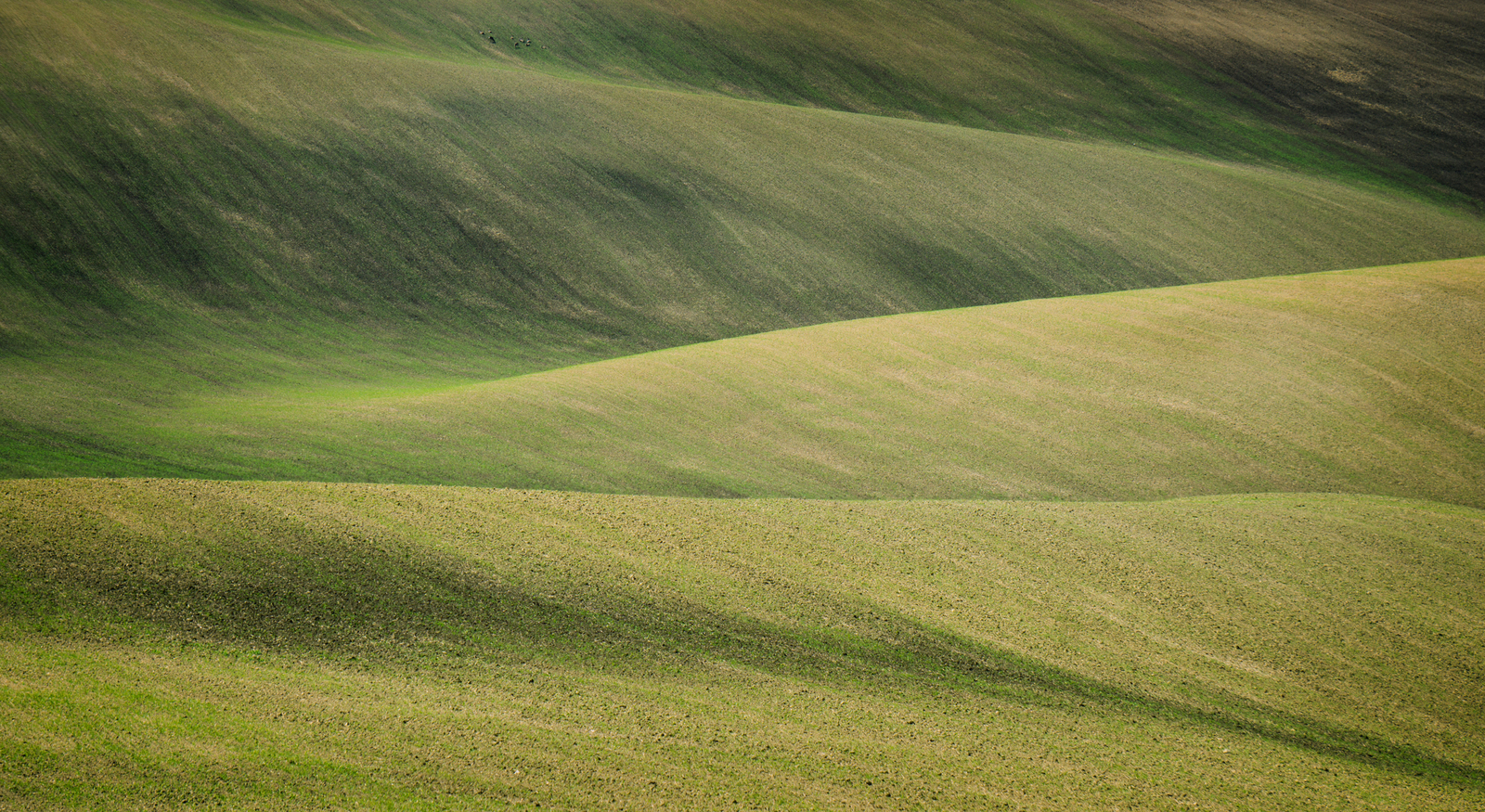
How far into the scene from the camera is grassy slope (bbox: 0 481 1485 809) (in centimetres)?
734

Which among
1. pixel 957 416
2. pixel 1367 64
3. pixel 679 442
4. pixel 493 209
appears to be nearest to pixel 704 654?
pixel 679 442

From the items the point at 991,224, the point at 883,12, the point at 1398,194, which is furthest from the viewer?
the point at 883,12

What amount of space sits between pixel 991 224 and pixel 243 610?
27.5m

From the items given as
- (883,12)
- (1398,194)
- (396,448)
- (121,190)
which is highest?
(883,12)

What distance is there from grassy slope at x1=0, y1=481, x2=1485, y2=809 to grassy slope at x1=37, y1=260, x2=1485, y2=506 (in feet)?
8.47

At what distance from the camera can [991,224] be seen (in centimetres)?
3164

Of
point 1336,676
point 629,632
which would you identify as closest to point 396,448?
point 629,632

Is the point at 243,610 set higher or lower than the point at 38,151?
lower

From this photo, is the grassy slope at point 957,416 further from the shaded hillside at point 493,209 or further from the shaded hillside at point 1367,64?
the shaded hillside at point 1367,64

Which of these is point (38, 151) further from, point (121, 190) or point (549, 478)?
point (549, 478)

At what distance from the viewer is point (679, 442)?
16328 mm

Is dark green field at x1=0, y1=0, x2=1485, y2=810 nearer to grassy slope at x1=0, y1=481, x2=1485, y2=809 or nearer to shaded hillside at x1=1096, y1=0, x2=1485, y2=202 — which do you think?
grassy slope at x1=0, y1=481, x2=1485, y2=809

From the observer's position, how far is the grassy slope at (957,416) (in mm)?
14914

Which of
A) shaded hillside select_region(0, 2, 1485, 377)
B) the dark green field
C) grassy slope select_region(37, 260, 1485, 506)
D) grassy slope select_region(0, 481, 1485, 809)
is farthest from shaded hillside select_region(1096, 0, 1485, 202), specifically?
grassy slope select_region(0, 481, 1485, 809)
